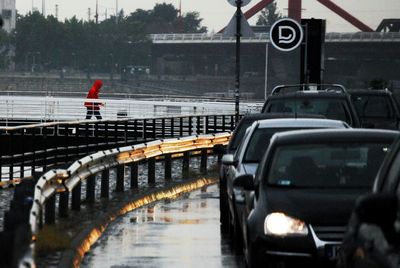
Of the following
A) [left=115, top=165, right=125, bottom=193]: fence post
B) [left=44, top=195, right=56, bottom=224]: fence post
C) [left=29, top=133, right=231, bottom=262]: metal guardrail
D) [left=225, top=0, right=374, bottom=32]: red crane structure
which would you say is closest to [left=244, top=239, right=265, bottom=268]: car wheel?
[left=29, top=133, right=231, bottom=262]: metal guardrail

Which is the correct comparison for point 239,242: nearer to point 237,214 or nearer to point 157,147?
point 237,214

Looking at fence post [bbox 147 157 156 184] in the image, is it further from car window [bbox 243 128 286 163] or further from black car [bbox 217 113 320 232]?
car window [bbox 243 128 286 163]

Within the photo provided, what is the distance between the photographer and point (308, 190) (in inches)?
461

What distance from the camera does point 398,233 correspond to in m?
6.14

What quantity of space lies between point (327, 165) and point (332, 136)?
33cm

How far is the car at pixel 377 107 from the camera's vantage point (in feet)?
98.7

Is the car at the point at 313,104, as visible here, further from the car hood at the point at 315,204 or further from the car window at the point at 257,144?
the car hood at the point at 315,204

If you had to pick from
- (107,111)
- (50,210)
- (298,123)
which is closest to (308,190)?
(298,123)

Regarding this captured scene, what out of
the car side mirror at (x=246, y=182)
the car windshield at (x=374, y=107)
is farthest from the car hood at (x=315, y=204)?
the car windshield at (x=374, y=107)

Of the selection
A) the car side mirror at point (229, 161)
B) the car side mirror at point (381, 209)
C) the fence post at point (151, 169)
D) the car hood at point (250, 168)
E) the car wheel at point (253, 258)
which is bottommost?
the fence post at point (151, 169)

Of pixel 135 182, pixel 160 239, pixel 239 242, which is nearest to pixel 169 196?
pixel 135 182

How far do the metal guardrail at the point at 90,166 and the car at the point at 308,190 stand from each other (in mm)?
1691

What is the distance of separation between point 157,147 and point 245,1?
5636 millimetres

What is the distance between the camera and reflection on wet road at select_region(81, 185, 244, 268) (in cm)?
1405
